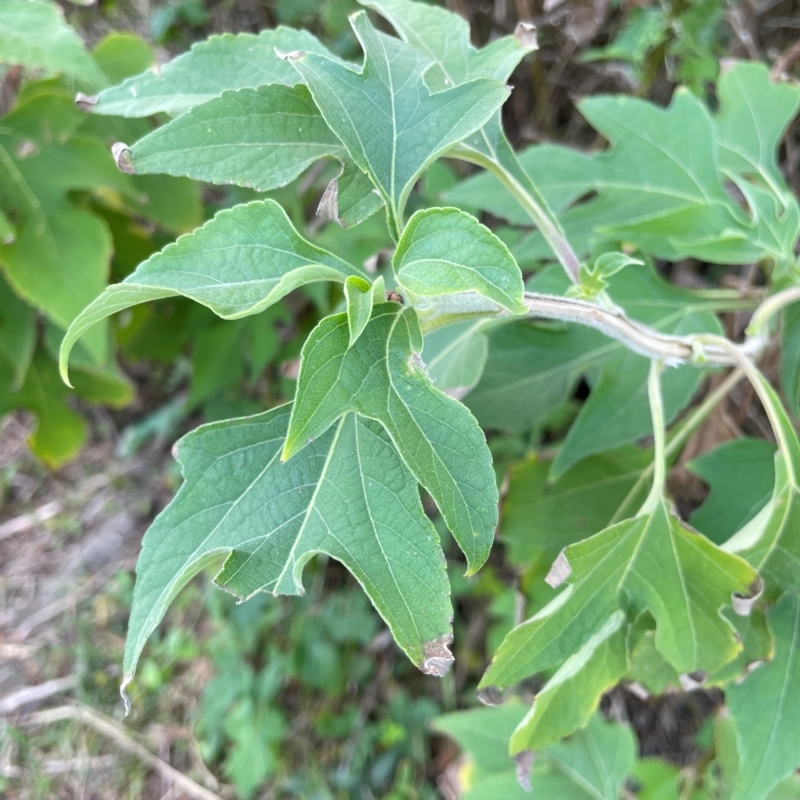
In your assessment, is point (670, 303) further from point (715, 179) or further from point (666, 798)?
point (666, 798)

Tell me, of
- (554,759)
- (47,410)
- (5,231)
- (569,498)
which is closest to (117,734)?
(47,410)

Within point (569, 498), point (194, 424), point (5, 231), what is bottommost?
point (194, 424)

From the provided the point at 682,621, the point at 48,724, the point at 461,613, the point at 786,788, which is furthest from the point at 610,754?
the point at 48,724

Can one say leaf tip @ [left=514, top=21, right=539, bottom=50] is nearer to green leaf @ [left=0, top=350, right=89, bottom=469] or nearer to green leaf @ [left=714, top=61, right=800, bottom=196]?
green leaf @ [left=714, top=61, right=800, bottom=196]

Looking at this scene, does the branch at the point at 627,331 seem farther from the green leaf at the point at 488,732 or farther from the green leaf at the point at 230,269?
the green leaf at the point at 488,732

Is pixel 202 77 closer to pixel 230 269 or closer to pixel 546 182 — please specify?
pixel 230 269

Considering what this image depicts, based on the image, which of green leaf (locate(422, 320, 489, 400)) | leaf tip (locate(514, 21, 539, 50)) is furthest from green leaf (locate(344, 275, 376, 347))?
leaf tip (locate(514, 21, 539, 50))
